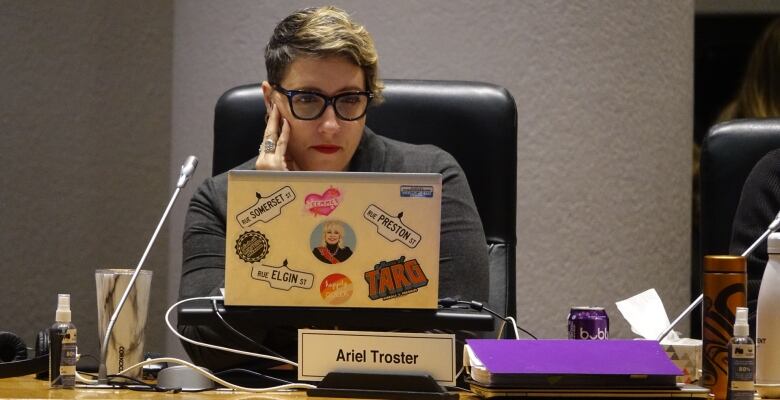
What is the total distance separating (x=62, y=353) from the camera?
1.30m

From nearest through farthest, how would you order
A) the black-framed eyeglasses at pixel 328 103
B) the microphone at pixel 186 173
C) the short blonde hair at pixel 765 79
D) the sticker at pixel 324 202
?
the sticker at pixel 324 202 < the microphone at pixel 186 173 < the black-framed eyeglasses at pixel 328 103 < the short blonde hair at pixel 765 79

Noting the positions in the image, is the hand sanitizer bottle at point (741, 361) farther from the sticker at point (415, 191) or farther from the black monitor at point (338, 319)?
the sticker at point (415, 191)

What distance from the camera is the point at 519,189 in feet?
8.46

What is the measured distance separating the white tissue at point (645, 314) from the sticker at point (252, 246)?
0.48 m

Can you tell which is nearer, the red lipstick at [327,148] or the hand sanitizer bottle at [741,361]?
the hand sanitizer bottle at [741,361]

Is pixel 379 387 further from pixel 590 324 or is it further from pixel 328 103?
pixel 328 103

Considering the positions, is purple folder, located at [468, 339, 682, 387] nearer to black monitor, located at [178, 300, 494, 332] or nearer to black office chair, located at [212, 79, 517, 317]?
black monitor, located at [178, 300, 494, 332]

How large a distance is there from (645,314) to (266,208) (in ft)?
1.73

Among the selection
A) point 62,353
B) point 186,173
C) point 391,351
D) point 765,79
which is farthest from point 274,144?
point 765,79

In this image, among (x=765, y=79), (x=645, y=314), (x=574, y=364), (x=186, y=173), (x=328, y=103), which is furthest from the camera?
(x=765, y=79)

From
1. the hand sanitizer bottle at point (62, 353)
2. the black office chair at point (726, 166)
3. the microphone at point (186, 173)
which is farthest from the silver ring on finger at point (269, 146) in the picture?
the black office chair at point (726, 166)

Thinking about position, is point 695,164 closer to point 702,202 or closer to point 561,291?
point 561,291

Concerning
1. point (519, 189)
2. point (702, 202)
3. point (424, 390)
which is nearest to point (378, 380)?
point (424, 390)

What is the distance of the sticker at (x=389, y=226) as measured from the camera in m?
1.22
